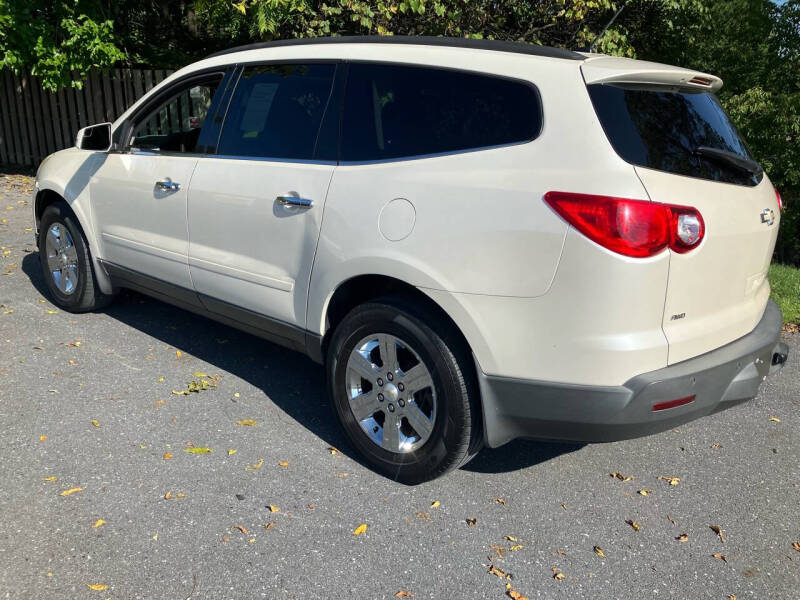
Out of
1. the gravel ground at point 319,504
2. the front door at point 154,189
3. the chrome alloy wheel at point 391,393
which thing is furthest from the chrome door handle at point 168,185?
the chrome alloy wheel at point 391,393

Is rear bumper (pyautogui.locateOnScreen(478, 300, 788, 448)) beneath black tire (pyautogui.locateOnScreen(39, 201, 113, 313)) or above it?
above

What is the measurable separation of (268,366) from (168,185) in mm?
1313

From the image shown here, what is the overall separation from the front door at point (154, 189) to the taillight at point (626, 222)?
7.63 ft

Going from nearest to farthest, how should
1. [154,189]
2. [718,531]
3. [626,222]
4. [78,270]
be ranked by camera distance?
[626,222] → [718,531] → [154,189] → [78,270]

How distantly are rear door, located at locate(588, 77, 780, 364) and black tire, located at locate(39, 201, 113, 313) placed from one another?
3887mm

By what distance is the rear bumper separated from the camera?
2.90 metres

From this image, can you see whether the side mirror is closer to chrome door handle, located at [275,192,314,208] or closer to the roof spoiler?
chrome door handle, located at [275,192,314,208]

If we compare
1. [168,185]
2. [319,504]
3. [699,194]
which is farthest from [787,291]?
[168,185]

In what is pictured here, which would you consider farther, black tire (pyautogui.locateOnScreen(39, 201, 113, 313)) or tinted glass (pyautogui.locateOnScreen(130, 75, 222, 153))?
black tire (pyautogui.locateOnScreen(39, 201, 113, 313))

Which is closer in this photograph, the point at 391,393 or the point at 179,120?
the point at 391,393

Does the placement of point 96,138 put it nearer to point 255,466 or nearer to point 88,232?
point 88,232

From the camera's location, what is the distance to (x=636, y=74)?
2.99 metres

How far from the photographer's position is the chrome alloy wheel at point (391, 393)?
3428 mm

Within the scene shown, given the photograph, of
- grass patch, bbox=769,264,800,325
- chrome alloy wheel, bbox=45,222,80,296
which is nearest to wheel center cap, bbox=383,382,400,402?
chrome alloy wheel, bbox=45,222,80,296
